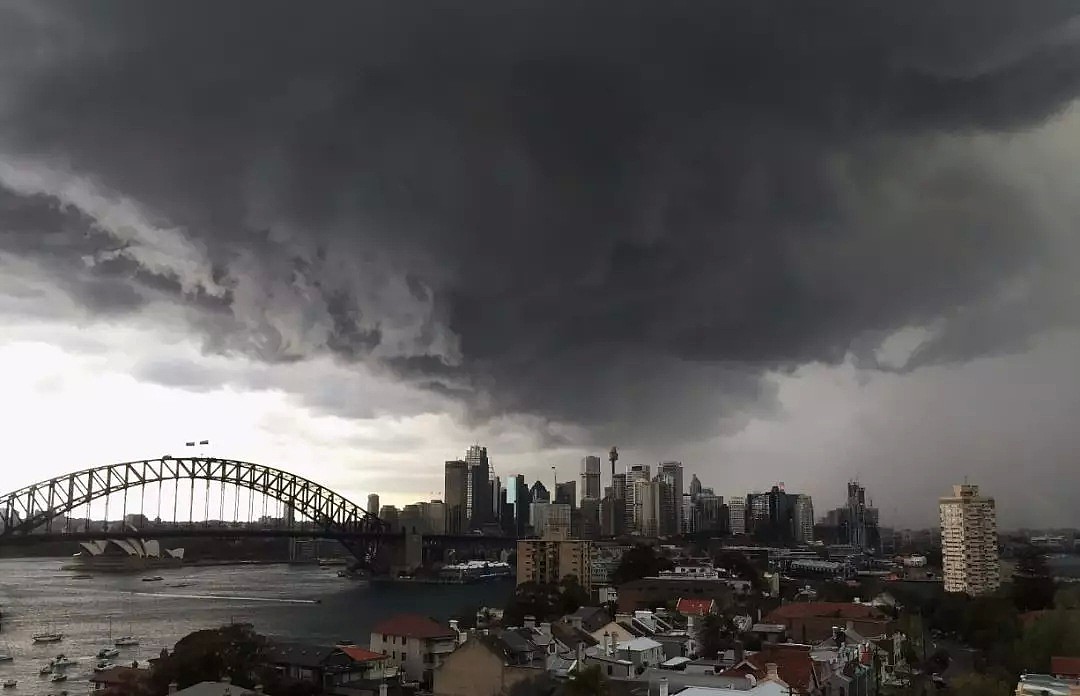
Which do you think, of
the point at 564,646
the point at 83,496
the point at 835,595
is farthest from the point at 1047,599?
the point at 83,496

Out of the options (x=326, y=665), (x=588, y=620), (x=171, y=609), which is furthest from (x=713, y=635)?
(x=171, y=609)

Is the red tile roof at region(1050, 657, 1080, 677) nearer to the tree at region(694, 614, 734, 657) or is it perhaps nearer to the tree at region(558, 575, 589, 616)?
the tree at region(694, 614, 734, 657)

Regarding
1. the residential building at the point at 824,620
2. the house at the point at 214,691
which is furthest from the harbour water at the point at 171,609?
the residential building at the point at 824,620

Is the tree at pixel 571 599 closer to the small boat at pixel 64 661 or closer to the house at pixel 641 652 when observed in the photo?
the house at pixel 641 652

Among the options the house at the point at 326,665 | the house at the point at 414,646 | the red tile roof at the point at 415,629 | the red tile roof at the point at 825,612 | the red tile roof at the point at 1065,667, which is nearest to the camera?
the red tile roof at the point at 1065,667

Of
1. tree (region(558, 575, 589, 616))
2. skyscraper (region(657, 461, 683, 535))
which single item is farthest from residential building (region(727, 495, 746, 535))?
tree (region(558, 575, 589, 616))

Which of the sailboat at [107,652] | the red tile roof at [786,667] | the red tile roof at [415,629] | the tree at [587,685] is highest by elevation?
the tree at [587,685]

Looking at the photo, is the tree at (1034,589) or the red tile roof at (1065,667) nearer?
the red tile roof at (1065,667)
